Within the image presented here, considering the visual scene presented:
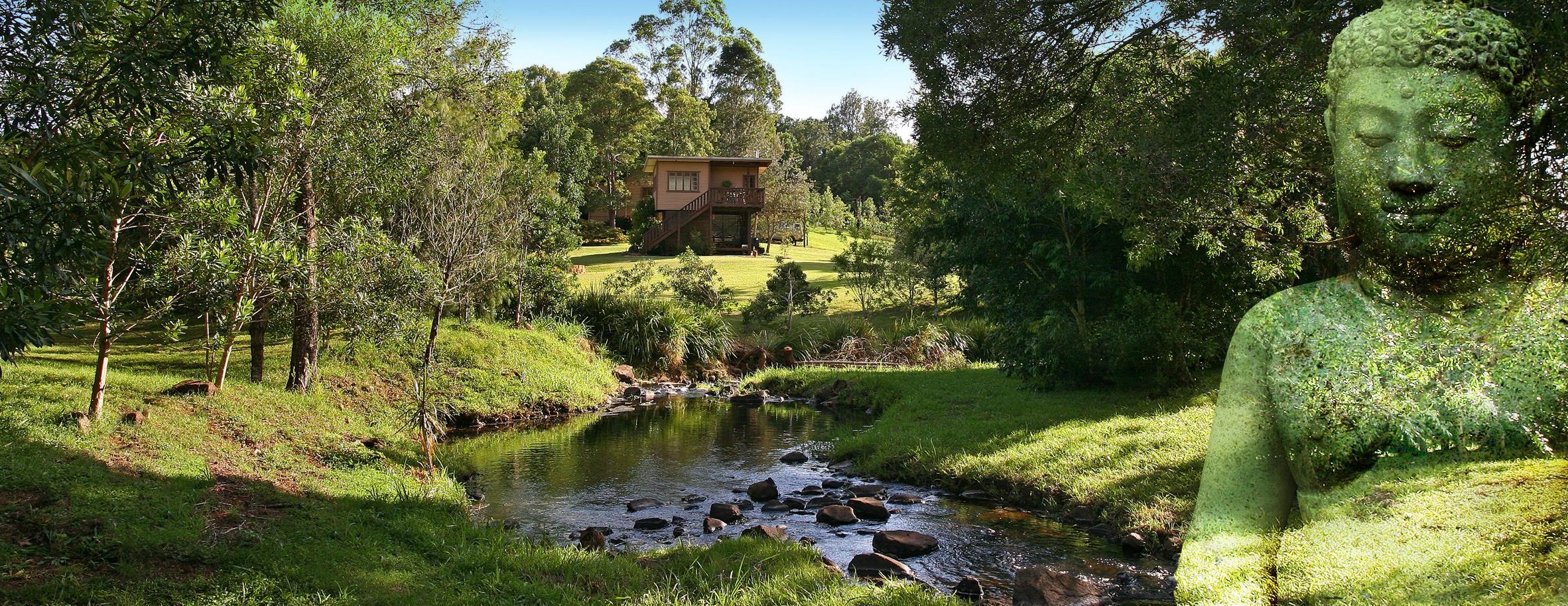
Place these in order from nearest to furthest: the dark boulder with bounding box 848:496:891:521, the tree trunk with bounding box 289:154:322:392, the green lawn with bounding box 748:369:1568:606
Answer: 1. the green lawn with bounding box 748:369:1568:606
2. the dark boulder with bounding box 848:496:891:521
3. the tree trunk with bounding box 289:154:322:392

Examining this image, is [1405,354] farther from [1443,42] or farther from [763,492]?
[763,492]

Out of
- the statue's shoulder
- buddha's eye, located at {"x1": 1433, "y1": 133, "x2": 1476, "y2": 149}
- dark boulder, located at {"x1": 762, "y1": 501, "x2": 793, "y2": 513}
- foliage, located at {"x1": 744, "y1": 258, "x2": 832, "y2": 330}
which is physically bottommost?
dark boulder, located at {"x1": 762, "y1": 501, "x2": 793, "y2": 513}

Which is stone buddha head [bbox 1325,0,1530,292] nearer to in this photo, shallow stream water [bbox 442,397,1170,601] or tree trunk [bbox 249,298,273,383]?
shallow stream water [bbox 442,397,1170,601]

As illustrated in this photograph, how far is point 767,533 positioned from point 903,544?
4.06 feet

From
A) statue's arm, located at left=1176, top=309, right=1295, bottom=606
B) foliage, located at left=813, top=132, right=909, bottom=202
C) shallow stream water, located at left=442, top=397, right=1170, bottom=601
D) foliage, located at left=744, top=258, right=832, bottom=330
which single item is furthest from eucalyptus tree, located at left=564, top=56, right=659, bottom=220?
statue's arm, located at left=1176, top=309, right=1295, bottom=606

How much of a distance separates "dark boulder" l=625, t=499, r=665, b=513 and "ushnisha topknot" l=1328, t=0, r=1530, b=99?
953cm

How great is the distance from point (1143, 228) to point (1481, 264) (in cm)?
694

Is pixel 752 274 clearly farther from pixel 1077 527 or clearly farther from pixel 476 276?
pixel 1077 527

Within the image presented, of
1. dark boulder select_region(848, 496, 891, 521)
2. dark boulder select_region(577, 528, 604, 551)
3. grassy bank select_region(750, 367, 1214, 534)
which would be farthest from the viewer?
dark boulder select_region(848, 496, 891, 521)

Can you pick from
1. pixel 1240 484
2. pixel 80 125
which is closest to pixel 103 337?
pixel 80 125

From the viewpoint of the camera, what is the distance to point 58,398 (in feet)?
31.6

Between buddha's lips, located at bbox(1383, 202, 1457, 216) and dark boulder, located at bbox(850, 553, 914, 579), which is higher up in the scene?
buddha's lips, located at bbox(1383, 202, 1457, 216)

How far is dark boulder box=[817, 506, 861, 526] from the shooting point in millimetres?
9867

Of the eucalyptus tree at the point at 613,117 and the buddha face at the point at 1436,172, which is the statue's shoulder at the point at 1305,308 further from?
the eucalyptus tree at the point at 613,117
